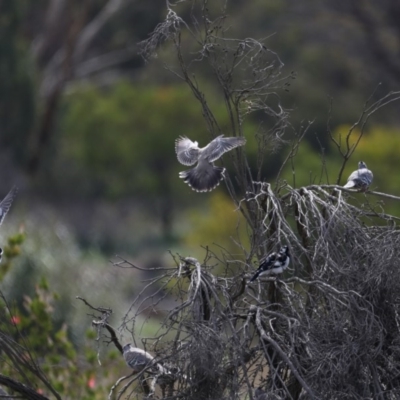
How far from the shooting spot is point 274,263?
5012 millimetres

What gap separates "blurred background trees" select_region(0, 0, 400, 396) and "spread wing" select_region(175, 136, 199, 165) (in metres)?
7.53

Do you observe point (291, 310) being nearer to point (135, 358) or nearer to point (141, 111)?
point (135, 358)

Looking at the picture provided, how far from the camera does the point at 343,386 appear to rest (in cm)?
459

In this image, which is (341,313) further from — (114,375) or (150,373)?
(114,375)

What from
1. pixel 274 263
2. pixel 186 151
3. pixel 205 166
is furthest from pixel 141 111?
pixel 274 263

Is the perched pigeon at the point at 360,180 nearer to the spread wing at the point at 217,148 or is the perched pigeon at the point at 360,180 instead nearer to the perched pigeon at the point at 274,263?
the spread wing at the point at 217,148

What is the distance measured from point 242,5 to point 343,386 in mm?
37741

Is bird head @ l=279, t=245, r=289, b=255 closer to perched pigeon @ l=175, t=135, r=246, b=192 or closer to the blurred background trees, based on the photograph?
perched pigeon @ l=175, t=135, r=246, b=192

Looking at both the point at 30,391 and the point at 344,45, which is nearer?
the point at 30,391

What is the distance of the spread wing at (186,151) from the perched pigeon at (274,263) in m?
2.63

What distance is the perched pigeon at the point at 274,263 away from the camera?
4.97m

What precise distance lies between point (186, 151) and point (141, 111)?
37056 mm

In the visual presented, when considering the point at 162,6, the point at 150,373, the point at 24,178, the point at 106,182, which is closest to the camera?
the point at 150,373

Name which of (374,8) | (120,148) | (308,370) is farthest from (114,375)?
(120,148)
